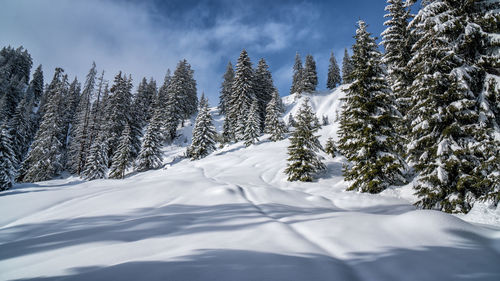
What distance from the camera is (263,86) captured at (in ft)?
162

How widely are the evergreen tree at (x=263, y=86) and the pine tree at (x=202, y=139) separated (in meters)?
16.9

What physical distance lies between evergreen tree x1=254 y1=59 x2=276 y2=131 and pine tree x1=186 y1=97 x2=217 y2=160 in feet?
55.6

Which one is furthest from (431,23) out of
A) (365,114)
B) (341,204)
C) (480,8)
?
(341,204)

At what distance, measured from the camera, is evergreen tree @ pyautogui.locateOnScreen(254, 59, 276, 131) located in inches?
1841

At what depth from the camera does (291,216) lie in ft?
15.8

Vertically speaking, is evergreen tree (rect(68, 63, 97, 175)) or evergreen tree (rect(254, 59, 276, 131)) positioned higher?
evergreen tree (rect(254, 59, 276, 131))

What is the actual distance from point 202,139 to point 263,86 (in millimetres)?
24677

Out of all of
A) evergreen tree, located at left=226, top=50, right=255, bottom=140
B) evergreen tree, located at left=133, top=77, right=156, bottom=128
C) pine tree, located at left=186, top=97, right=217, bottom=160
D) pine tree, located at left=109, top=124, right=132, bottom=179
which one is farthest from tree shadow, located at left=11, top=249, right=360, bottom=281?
evergreen tree, located at left=133, top=77, right=156, bottom=128

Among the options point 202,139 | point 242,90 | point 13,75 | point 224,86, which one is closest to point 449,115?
point 202,139

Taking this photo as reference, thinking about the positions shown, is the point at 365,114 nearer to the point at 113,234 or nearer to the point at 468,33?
the point at 468,33

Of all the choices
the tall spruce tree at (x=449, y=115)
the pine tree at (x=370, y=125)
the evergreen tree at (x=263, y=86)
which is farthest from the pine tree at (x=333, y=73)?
the tall spruce tree at (x=449, y=115)

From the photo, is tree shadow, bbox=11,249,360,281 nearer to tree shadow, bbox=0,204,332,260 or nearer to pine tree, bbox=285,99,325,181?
tree shadow, bbox=0,204,332,260

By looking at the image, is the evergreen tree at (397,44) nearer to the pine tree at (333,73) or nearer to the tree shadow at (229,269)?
the tree shadow at (229,269)

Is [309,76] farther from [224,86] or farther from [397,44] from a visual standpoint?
[397,44]
